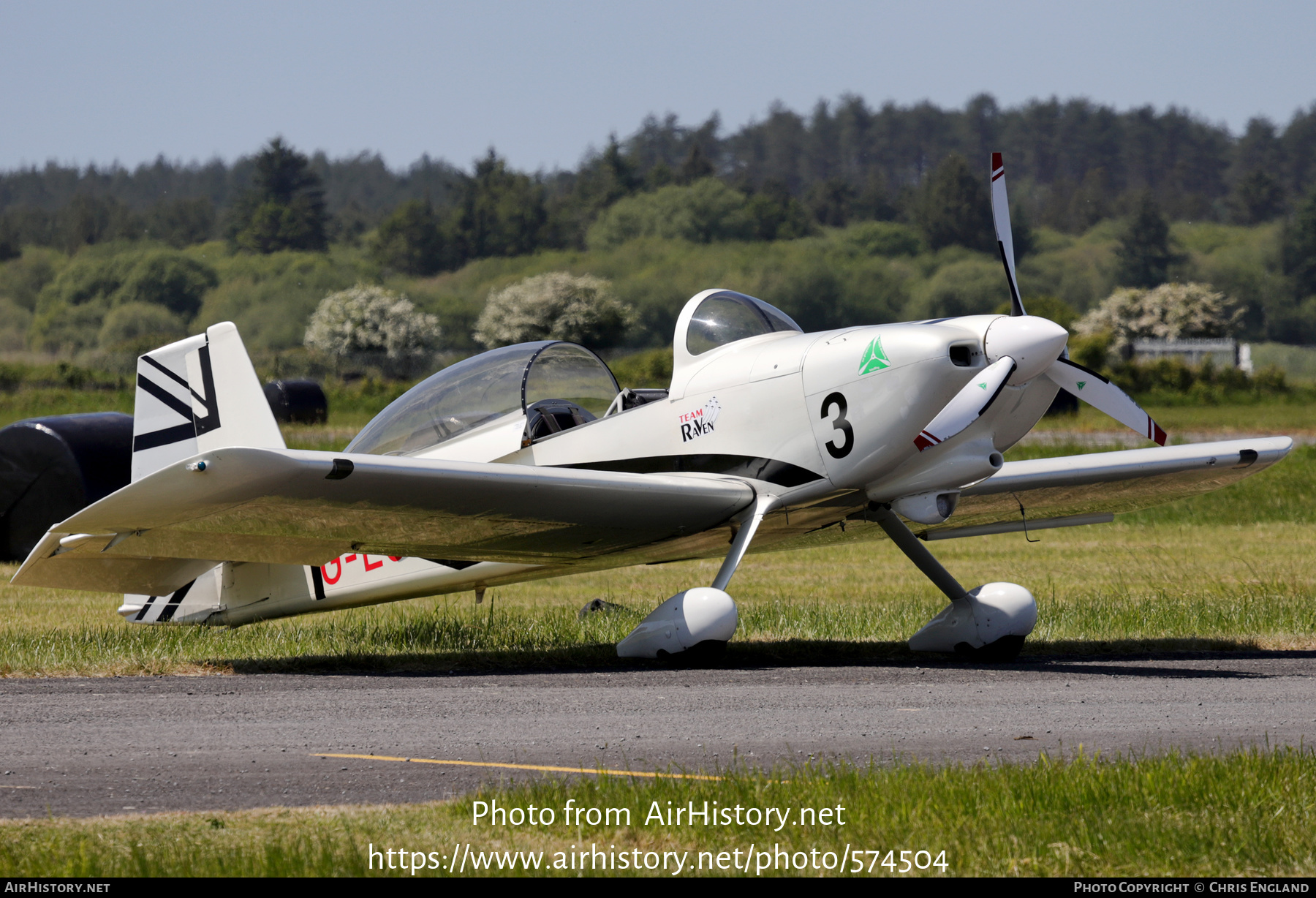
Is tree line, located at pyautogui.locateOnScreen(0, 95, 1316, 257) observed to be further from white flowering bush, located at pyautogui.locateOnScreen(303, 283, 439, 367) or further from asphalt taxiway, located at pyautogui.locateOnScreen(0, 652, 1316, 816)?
asphalt taxiway, located at pyautogui.locateOnScreen(0, 652, 1316, 816)

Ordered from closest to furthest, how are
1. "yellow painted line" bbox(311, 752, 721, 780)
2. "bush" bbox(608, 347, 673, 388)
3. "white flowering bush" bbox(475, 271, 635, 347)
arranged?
"yellow painted line" bbox(311, 752, 721, 780) < "bush" bbox(608, 347, 673, 388) < "white flowering bush" bbox(475, 271, 635, 347)

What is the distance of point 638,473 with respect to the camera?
30.0ft

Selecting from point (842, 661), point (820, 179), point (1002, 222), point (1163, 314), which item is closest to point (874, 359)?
point (1002, 222)

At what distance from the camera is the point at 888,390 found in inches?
325

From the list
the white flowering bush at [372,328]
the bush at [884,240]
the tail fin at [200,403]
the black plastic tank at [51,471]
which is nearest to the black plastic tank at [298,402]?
the black plastic tank at [51,471]

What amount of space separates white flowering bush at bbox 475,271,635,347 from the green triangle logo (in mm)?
67366

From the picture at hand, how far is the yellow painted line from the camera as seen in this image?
197 inches

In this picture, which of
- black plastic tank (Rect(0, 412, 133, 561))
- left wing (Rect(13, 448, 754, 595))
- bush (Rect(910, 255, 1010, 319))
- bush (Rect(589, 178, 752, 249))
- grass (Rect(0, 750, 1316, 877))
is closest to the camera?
grass (Rect(0, 750, 1316, 877))

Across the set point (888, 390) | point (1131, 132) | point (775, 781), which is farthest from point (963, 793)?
point (1131, 132)

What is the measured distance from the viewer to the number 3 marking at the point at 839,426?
8.42 m

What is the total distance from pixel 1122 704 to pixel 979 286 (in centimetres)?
8512

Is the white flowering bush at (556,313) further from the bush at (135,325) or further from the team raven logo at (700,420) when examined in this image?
the team raven logo at (700,420)

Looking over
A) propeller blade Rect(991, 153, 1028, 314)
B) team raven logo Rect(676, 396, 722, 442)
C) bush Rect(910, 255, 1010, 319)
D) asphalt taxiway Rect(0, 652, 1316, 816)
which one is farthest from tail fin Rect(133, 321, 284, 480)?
bush Rect(910, 255, 1010, 319)

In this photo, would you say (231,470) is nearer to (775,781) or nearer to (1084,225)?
(775,781)
